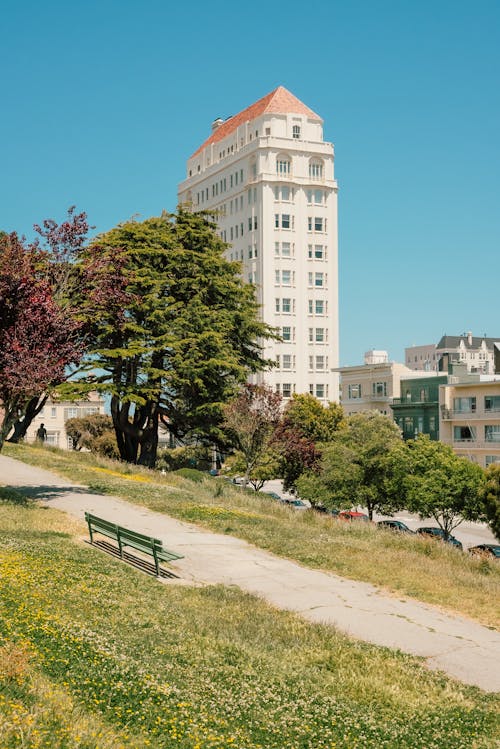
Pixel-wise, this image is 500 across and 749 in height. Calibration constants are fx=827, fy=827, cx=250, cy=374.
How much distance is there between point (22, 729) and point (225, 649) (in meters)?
4.54

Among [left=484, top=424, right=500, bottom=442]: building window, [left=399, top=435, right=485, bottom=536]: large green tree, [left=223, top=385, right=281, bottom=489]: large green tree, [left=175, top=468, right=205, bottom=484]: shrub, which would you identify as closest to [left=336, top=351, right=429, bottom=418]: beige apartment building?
[left=484, top=424, right=500, bottom=442]: building window

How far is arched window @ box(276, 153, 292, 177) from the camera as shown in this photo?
321 ft

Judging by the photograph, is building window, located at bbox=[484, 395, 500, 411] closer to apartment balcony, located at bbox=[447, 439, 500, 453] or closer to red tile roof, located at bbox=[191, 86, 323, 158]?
apartment balcony, located at bbox=[447, 439, 500, 453]

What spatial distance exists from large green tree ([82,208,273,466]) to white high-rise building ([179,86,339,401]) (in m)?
46.9

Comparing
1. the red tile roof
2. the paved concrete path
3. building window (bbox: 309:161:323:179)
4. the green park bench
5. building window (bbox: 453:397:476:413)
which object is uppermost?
the red tile roof

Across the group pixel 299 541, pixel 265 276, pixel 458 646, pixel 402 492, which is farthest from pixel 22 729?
pixel 265 276

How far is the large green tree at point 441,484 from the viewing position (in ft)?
153

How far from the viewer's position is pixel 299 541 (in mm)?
21094

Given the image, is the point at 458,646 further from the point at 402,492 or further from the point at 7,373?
the point at 402,492

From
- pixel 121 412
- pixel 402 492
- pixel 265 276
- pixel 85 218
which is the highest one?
pixel 265 276

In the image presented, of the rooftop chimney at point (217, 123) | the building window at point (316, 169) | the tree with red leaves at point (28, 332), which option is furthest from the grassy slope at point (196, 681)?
the rooftop chimney at point (217, 123)

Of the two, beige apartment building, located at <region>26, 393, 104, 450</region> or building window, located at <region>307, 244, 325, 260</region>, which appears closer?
building window, located at <region>307, 244, 325, 260</region>

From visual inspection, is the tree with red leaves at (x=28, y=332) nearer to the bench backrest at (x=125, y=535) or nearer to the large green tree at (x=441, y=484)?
the bench backrest at (x=125, y=535)

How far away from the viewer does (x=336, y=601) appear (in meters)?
15.2
